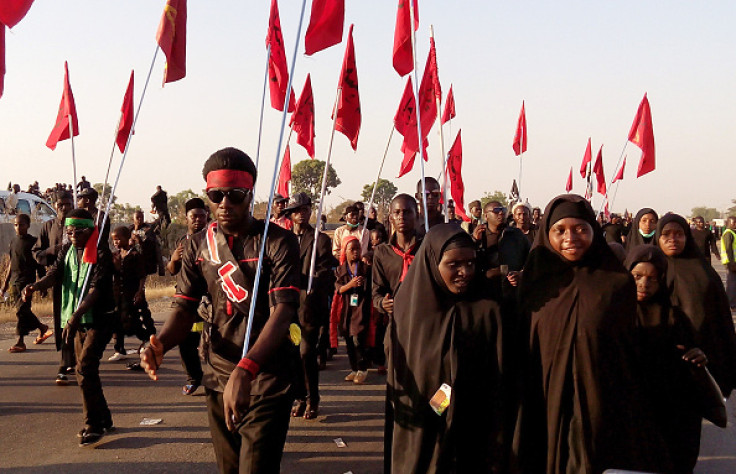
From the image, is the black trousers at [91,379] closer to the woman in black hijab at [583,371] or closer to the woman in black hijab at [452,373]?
the woman in black hijab at [452,373]

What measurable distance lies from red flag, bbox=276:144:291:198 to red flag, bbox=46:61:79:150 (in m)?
2.96

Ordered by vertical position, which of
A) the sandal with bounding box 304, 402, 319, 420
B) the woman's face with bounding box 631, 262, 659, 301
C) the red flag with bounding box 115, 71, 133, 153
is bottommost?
the sandal with bounding box 304, 402, 319, 420

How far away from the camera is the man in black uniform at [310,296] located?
18.8ft

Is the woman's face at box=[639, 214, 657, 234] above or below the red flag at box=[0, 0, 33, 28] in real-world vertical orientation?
below

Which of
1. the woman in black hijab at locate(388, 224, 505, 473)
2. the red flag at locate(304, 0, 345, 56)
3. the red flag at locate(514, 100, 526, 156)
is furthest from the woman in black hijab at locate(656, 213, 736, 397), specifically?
the red flag at locate(514, 100, 526, 156)

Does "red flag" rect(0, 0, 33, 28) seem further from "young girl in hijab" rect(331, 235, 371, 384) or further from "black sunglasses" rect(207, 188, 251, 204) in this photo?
"young girl in hijab" rect(331, 235, 371, 384)

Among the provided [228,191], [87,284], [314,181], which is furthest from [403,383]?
[314,181]

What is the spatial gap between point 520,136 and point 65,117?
31.9 ft

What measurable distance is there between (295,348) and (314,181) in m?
57.4

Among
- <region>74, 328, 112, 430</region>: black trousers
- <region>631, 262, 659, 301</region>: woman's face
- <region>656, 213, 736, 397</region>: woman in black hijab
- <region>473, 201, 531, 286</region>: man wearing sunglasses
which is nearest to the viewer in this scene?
→ <region>631, 262, 659, 301</region>: woman's face

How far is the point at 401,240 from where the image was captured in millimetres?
5477

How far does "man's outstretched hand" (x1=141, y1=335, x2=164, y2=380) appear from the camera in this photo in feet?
8.86

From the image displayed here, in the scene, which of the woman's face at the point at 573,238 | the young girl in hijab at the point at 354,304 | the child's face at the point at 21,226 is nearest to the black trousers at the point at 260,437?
the woman's face at the point at 573,238

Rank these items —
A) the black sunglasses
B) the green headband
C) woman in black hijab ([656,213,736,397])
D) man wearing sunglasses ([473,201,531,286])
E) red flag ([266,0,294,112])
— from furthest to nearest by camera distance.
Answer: red flag ([266,0,294,112]) < man wearing sunglasses ([473,201,531,286]) < the green headband < woman in black hijab ([656,213,736,397]) < the black sunglasses
